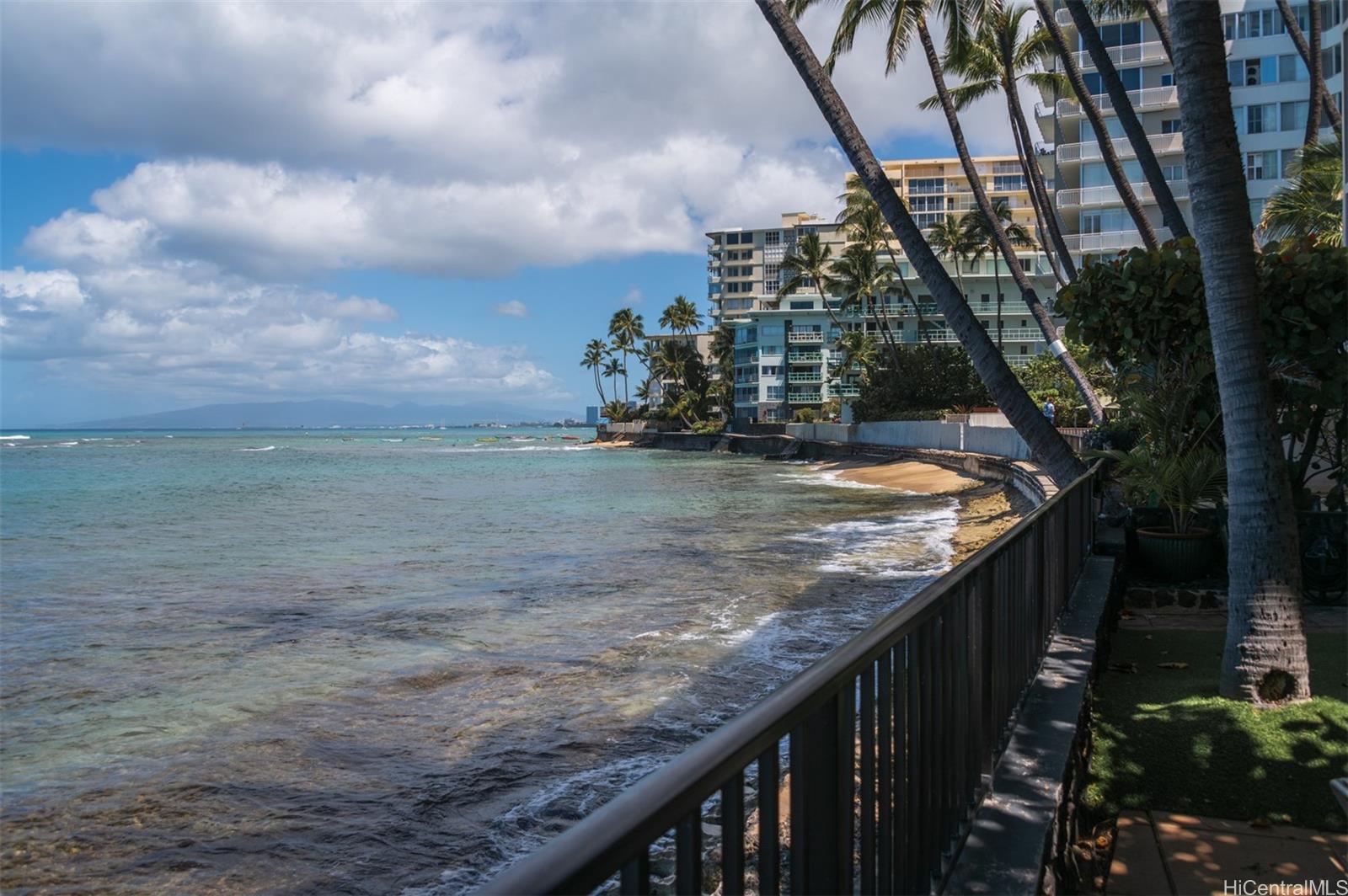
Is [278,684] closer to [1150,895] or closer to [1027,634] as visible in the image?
[1027,634]

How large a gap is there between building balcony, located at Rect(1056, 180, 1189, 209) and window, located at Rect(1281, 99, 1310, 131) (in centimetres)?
481

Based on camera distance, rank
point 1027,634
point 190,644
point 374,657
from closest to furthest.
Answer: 1. point 1027,634
2. point 374,657
3. point 190,644

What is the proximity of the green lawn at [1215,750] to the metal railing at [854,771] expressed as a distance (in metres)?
0.68

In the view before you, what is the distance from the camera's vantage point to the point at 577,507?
3014cm

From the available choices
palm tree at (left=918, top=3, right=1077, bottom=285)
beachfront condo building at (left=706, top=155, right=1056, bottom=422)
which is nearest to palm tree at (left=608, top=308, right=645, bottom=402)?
beachfront condo building at (left=706, top=155, right=1056, bottom=422)

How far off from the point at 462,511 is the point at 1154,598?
24.2m

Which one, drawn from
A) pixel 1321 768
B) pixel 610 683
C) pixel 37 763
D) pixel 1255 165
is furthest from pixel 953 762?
pixel 1255 165

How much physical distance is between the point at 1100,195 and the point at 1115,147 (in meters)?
2.83

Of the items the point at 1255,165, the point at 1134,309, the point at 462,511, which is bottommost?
the point at 462,511

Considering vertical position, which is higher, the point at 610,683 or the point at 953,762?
the point at 953,762

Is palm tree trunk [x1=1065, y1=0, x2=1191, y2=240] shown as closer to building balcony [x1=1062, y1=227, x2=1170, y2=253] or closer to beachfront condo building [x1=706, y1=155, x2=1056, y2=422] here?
building balcony [x1=1062, y1=227, x2=1170, y2=253]

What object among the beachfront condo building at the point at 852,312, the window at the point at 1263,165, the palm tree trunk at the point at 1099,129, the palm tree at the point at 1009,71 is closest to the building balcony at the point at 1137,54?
the window at the point at 1263,165

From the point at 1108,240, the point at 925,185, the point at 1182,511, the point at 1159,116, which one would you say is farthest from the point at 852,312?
the point at 1182,511

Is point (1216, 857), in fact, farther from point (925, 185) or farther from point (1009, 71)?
point (925, 185)
